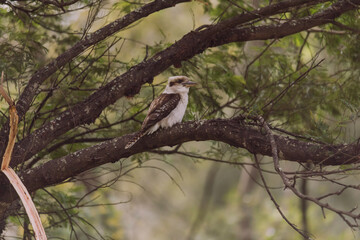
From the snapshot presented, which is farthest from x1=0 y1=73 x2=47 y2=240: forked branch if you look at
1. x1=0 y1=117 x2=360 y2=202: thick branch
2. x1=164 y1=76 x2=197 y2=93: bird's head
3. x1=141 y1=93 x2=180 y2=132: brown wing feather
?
x1=164 y1=76 x2=197 y2=93: bird's head

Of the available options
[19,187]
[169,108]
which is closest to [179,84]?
[169,108]

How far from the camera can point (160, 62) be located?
4691 millimetres

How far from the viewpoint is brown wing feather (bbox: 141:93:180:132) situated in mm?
4625

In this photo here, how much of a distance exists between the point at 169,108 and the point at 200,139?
0.81m

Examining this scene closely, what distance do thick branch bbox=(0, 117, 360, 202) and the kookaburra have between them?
136mm

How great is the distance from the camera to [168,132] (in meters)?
4.29

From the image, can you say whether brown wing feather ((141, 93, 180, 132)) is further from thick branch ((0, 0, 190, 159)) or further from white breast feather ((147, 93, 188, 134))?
thick branch ((0, 0, 190, 159))

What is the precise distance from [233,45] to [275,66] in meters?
0.47

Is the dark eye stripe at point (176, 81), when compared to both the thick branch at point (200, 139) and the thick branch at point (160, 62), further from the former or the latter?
the thick branch at point (200, 139)

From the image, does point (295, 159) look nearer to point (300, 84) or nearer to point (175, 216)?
point (300, 84)

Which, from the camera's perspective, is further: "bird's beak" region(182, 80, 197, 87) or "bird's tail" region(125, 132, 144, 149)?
"bird's beak" region(182, 80, 197, 87)

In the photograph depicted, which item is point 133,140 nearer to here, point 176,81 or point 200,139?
point 200,139

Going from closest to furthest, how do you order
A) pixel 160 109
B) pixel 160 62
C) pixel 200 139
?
pixel 200 139 → pixel 160 62 → pixel 160 109

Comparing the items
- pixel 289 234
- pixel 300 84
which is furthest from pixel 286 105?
pixel 289 234
